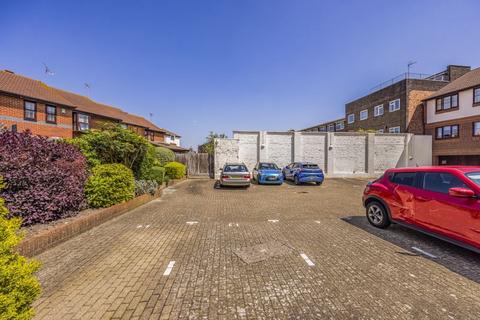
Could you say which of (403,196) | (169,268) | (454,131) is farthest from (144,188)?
(454,131)

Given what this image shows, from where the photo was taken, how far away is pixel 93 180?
21.1ft

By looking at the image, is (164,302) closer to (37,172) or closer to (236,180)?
(37,172)

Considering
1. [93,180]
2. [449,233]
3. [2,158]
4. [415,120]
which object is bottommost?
[449,233]

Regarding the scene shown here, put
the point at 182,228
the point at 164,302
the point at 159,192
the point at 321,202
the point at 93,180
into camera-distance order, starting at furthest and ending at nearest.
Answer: the point at 159,192 → the point at 321,202 → the point at 93,180 → the point at 182,228 → the point at 164,302

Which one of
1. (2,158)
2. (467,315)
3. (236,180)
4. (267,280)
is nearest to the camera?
(467,315)

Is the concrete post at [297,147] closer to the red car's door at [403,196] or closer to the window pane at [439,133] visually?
the red car's door at [403,196]

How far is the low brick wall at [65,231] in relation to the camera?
394 centimetres

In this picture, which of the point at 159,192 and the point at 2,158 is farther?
the point at 159,192

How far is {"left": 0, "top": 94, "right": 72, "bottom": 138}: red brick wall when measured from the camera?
15.6 m

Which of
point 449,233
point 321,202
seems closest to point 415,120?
point 321,202

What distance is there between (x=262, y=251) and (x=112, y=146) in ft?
23.5

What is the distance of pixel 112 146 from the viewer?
27.2ft

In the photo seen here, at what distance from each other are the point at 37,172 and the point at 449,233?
28.8 feet

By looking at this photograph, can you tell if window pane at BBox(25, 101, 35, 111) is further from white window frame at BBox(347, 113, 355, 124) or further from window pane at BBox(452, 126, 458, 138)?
window pane at BBox(452, 126, 458, 138)
